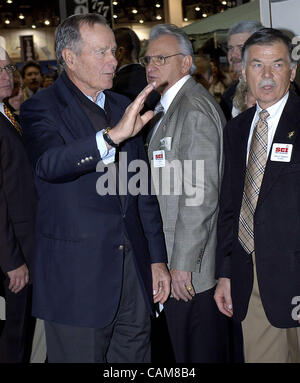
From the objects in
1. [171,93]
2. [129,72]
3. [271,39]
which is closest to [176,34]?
[171,93]

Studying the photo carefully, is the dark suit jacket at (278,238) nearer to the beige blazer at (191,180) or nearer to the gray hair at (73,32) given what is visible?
the beige blazer at (191,180)

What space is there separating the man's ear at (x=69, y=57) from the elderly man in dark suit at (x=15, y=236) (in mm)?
885

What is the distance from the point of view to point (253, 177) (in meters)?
2.21

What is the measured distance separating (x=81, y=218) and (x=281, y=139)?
859 millimetres

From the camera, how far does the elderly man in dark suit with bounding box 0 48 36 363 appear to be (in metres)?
2.78

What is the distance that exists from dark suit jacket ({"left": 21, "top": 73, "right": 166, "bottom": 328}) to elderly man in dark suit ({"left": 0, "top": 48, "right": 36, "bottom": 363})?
2.41ft

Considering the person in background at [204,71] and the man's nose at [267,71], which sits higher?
the person in background at [204,71]

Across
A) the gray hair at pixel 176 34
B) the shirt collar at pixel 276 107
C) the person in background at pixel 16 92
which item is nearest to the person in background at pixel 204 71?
the person in background at pixel 16 92

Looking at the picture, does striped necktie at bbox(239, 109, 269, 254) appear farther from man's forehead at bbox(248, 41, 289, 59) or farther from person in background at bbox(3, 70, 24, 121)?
person in background at bbox(3, 70, 24, 121)

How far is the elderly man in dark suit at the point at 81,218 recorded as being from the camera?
2006mm

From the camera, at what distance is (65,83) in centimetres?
214

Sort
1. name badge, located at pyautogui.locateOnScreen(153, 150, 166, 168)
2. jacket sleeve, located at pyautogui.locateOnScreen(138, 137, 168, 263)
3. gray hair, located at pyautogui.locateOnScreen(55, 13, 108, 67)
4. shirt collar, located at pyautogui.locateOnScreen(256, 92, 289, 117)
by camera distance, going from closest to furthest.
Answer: gray hair, located at pyautogui.locateOnScreen(55, 13, 108, 67) < shirt collar, located at pyautogui.locateOnScreen(256, 92, 289, 117) < jacket sleeve, located at pyautogui.locateOnScreen(138, 137, 168, 263) < name badge, located at pyautogui.locateOnScreen(153, 150, 166, 168)

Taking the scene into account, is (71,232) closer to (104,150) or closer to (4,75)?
(104,150)

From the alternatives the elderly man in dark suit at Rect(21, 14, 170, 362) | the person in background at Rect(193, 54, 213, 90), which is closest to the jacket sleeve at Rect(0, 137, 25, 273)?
the elderly man in dark suit at Rect(21, 14, 170, 362)
